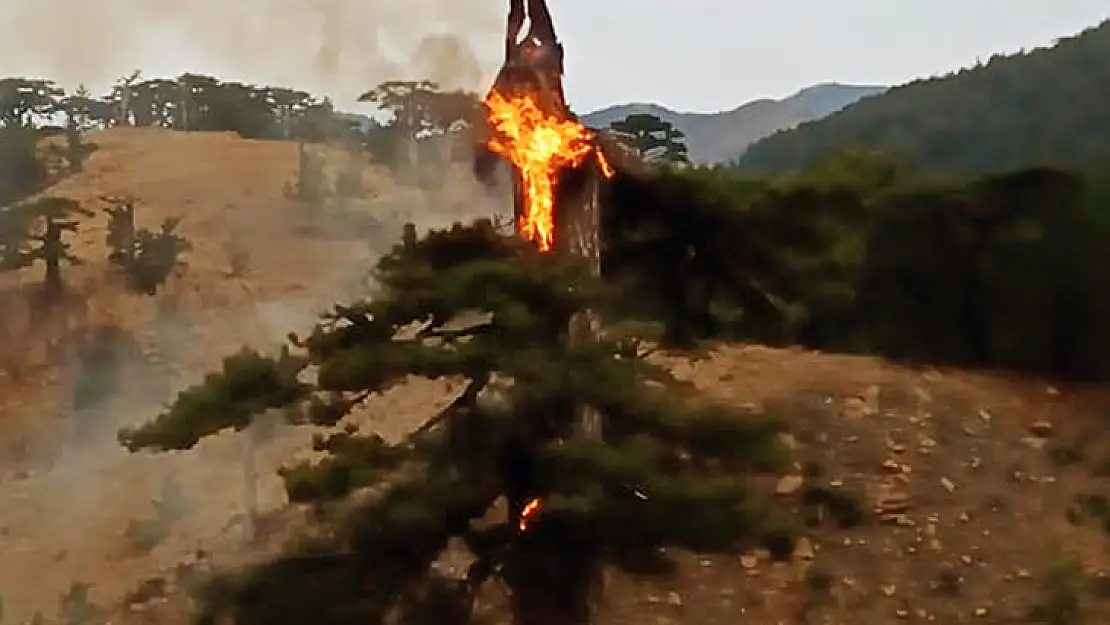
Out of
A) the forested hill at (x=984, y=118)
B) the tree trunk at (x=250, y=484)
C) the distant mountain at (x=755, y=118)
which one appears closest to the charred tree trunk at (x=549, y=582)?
the tree trunk at (x=250, y=484)

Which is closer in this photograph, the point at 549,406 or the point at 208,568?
the point at 549,406

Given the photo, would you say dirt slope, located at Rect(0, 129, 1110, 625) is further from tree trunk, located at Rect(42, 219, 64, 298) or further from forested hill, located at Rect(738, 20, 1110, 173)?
forested hill, located at Rect(738, 20, 1110, 173)

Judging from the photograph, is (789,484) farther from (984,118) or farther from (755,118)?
(755,118)

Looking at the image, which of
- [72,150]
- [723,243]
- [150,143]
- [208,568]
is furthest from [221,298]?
[723,243]

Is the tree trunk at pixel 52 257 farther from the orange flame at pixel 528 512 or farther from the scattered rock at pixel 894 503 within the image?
the orange flame at pixel 528 512

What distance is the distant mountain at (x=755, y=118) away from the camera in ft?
85.7

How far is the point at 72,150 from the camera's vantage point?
779 inches

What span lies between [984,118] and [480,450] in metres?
17.0

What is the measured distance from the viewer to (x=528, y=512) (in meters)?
5.26

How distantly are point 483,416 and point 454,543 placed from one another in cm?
64

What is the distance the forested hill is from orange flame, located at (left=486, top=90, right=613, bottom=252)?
38.1 feet

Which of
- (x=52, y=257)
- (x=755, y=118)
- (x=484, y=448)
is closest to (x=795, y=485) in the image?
(x=484, y=448)

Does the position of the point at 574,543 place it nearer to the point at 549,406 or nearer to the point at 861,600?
the point at 549,406

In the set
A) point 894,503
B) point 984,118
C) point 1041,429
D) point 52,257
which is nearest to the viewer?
point 894,503
